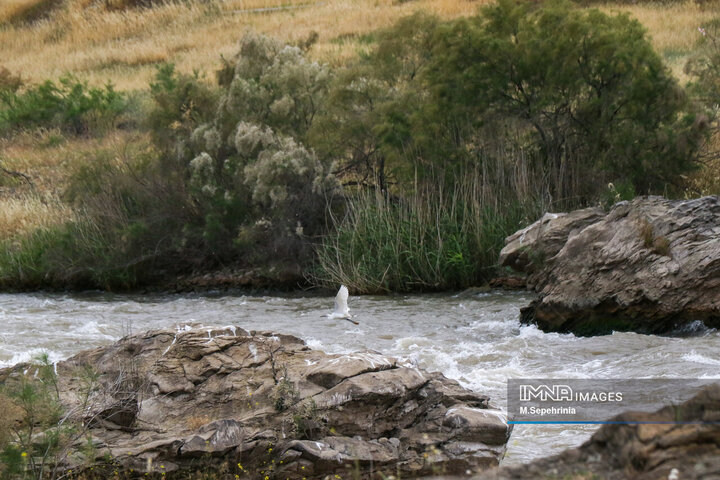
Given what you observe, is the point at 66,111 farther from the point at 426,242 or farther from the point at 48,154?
the point at 426,242

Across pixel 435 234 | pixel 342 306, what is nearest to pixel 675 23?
pixel 435 234

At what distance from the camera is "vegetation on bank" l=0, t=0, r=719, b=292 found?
13727 millimetres

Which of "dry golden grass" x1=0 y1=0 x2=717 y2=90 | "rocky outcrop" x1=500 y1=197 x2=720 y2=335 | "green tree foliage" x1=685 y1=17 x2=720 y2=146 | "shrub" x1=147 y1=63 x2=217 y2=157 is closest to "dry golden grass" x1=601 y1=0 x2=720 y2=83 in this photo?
"dry golden grass" x1=0 y1=0 x2=717 y2=90

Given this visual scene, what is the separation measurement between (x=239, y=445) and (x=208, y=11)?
45.6m

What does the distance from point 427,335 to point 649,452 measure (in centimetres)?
720

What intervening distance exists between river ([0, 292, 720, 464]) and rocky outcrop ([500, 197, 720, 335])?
31 centimetres

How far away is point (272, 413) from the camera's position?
18.3 feet

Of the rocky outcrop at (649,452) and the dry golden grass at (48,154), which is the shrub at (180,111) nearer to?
the dry golden grass at (48,154)

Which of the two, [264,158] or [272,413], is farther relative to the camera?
[264,158]

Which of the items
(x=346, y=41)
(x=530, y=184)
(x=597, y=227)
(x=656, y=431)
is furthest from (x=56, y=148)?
(x=656, y=431)

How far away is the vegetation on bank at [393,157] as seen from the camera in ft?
45.0

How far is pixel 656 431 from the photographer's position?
10.0 feet

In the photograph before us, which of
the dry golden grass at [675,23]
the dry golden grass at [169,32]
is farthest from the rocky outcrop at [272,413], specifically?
the dry golden grass at [169,32]

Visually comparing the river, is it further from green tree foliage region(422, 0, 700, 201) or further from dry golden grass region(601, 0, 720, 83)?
dry golden grass region(601, 0, 720, 83)
